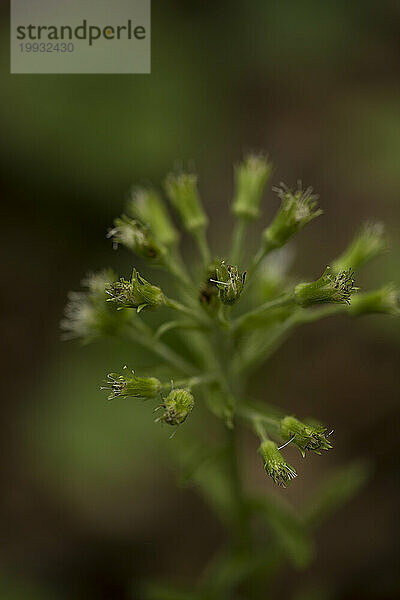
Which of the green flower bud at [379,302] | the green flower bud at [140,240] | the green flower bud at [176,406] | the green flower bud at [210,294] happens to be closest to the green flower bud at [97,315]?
the green flower bud at [140,240]

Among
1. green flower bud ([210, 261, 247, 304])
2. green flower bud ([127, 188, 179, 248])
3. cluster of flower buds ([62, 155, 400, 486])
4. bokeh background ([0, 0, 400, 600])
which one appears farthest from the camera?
bokeh background ([0, 0, 400, 600])

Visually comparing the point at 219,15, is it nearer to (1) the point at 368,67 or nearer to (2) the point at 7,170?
(1) the point at 368,67

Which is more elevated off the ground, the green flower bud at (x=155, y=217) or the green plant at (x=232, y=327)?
the green flower bud at (x=155, y=217)

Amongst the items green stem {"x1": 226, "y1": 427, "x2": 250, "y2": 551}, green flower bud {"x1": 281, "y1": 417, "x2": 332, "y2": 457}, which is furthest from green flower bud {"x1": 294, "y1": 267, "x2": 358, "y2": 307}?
green stem {"x1": 226, "y1": 427, "x2": 250, "y2": 551}

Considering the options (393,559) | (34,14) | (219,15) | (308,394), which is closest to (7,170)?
(34,14)

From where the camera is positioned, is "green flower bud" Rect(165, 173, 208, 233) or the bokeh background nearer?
"green flower bud" Rect(165, 173, 208, 233)

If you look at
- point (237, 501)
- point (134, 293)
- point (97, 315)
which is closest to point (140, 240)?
point (134, 293)

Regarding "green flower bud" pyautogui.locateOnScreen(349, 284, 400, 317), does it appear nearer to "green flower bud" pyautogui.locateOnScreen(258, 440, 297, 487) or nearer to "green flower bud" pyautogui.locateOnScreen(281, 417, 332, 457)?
"green flower bud" pyautogui.locateOnScreen(281, 417, 332, 457)

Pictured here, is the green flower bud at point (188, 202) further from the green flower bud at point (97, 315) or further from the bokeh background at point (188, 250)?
the bokeh background at point (188, 250)
